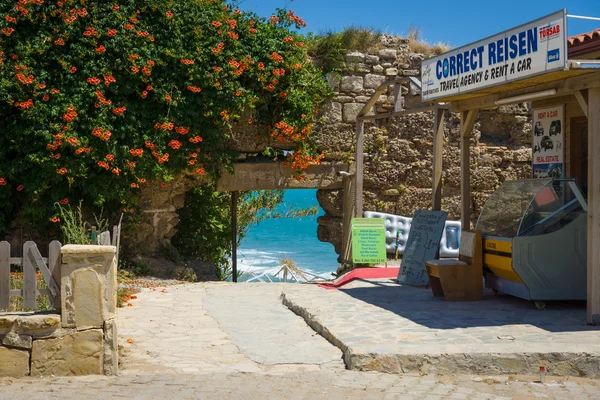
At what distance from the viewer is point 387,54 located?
13.6 metres

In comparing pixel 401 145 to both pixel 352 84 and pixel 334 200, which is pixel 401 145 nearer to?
pixel 352 84

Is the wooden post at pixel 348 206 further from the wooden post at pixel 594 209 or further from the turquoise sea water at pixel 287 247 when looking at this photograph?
the turquoise sea water at pixel 287 247

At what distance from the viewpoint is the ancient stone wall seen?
561 cm

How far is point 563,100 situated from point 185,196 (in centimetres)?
750

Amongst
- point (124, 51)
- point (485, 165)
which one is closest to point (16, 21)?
point (124, 51)

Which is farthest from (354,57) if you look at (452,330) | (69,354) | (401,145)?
(69,354)

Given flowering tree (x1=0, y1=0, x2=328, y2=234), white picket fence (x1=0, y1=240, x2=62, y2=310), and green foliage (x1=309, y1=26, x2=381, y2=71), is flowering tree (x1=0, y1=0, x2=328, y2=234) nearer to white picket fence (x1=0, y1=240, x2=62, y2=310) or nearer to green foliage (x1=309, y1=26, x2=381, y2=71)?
green foliage (x1=309, y1=26, x2=381, y2=71)

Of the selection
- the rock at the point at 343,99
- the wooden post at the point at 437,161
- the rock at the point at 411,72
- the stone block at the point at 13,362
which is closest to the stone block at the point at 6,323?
the stone block at the point at 13,362

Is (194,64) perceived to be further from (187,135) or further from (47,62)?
Answer: (47,62)

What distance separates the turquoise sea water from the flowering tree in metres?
20.1

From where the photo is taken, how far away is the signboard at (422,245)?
10.2m

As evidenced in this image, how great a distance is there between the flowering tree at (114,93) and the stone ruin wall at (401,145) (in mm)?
1884

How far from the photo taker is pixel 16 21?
11.0 metres

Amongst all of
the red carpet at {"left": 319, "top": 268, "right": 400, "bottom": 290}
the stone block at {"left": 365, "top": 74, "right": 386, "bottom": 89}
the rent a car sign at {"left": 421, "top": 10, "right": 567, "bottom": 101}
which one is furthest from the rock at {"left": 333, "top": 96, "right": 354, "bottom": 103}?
the rent a car sign at {"left": 421, "top": 10, "right": 567, "bottom": 101}
